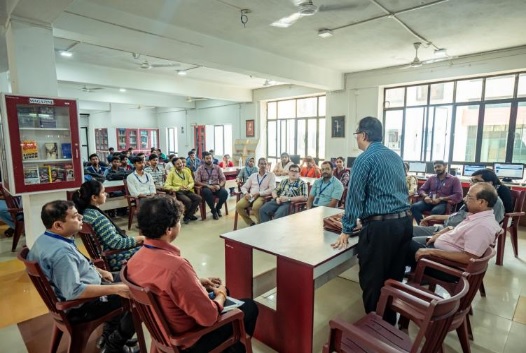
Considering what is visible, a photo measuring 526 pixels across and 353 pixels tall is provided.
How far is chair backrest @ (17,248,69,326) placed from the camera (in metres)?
1.62

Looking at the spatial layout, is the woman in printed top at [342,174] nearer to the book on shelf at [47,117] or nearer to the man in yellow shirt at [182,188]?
the man in yellow shirt at [182,188]

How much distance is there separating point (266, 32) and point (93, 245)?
386cm

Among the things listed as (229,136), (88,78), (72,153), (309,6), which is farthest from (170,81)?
(309,6)

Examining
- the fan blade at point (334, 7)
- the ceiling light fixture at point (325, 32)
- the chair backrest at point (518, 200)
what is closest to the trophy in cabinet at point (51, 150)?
the fan blade at point (334, 7)

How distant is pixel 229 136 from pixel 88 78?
5.52 m

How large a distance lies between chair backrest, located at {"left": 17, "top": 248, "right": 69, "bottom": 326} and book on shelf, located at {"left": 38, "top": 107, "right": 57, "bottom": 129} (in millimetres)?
2273

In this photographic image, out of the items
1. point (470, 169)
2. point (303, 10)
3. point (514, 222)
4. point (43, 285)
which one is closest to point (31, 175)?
point (43, 285)

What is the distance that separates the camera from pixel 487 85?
6355mm

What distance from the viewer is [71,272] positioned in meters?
1.71

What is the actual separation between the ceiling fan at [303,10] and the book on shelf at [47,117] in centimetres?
274

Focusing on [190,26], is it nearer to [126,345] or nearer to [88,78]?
[88,78]

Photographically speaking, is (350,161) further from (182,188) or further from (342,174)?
(182,188)

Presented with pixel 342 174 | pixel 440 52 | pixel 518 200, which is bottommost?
pixel 518 200

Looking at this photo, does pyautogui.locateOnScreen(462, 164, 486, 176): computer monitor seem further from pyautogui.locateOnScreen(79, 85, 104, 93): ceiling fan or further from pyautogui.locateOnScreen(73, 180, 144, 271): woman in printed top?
pyautogui.locateOnScreen(79, 85, 104, 93): ceiling fan
